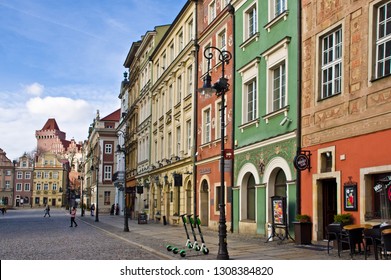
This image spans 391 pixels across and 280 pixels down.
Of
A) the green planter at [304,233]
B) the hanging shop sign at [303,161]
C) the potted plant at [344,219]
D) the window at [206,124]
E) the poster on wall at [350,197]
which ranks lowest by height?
the green planter at [304,233]

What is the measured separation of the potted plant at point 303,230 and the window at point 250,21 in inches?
335

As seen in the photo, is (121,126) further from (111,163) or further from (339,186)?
(339,186)

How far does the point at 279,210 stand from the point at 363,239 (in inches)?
204

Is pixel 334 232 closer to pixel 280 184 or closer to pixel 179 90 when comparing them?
pixel 280 184

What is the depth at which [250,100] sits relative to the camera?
2233 cm

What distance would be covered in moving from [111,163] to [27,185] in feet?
182

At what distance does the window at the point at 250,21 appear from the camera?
72.7 feet

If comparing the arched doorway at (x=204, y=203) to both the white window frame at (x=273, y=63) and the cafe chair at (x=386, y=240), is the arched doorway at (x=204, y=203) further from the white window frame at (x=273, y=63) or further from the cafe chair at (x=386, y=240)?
the cafe chair at (x=386, y=240)

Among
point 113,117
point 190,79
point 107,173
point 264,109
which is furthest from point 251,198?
point 113,117

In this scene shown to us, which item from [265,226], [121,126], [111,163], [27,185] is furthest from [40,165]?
[265,226]

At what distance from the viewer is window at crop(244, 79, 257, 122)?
2172 cm

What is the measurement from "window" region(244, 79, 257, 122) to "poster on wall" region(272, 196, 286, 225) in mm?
4465

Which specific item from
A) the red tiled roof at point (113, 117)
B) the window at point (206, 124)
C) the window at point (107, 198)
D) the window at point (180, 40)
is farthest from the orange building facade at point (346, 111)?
the red tiled roof at point (113, 117)
